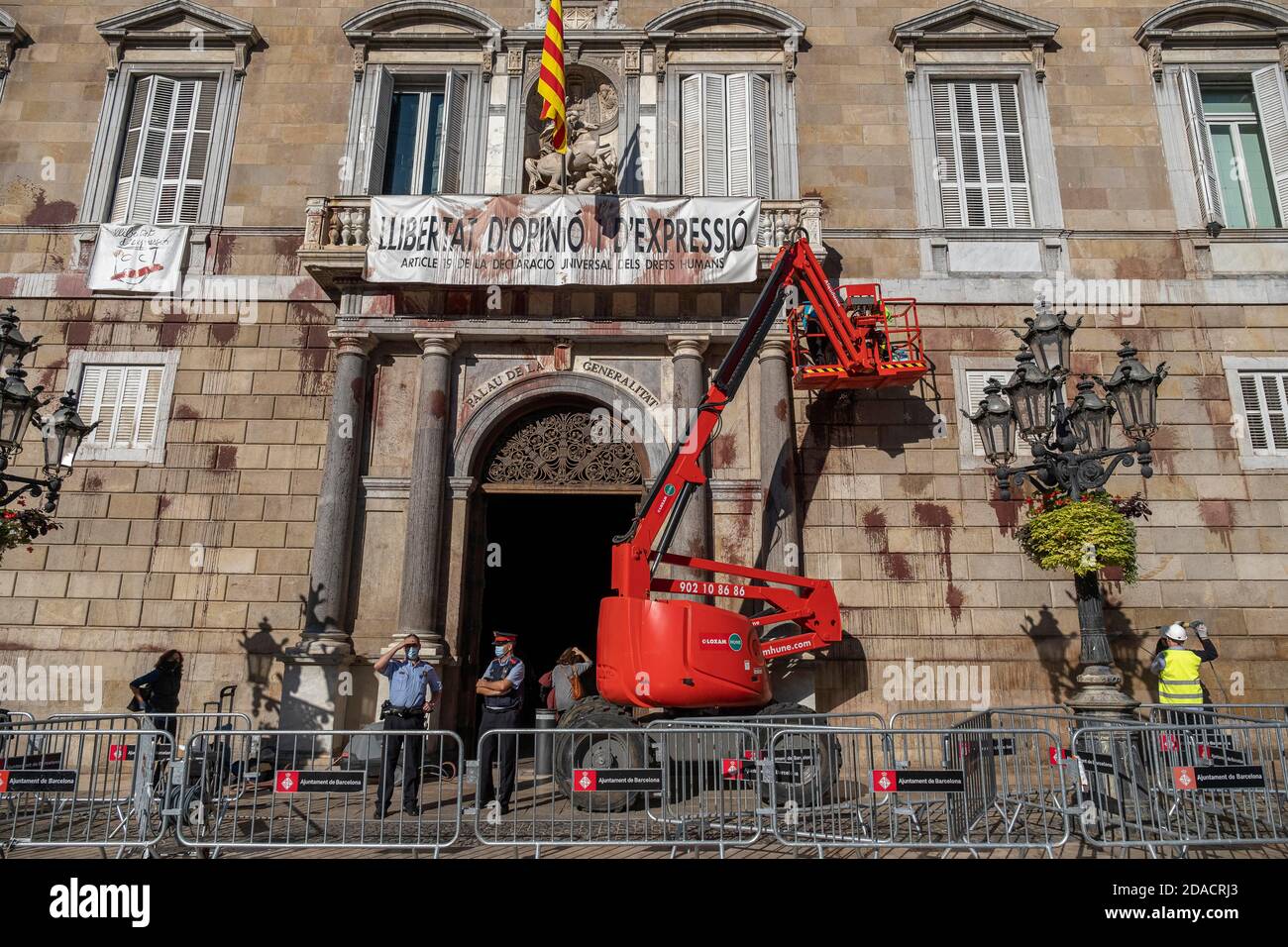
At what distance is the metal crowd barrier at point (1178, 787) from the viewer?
6.53 metres

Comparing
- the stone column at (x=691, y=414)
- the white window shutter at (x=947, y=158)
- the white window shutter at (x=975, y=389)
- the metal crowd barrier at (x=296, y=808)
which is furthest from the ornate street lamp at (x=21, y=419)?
the white window shutter at (x=947, y=158)

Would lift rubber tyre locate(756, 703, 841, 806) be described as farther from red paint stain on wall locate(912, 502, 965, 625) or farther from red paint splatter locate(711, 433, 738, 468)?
red paint splatter locate(711, 433, 738, 468)

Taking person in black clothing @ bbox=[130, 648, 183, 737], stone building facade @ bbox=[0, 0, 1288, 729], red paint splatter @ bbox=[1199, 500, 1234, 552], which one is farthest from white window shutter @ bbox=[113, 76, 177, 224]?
red paint splatter @ bbox=[1199, 500, 1234, 552]

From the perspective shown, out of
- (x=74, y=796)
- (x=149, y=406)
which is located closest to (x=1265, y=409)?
(x=74, y=796)

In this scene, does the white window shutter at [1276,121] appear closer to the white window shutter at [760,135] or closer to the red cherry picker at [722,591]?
the red cherry picker at [722,591]

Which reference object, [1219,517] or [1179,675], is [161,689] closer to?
[1179,675]

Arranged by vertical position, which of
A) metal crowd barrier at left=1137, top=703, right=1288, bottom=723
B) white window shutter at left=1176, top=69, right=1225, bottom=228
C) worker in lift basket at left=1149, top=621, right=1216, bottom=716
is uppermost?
white window shutter at left=1176, top=69, right=1225, bottom=228

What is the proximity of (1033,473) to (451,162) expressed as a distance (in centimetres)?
1037

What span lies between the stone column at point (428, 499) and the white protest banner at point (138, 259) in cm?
441

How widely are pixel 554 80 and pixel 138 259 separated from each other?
7.22m

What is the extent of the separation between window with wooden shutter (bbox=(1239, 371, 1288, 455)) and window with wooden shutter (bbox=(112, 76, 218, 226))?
16897 mm

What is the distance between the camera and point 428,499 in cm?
1220
